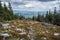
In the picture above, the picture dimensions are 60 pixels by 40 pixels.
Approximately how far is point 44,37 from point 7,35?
2.47 m

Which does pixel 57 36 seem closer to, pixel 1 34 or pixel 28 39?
pixel 28 39

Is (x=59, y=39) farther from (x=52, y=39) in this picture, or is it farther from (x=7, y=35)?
(x=7, y=35)

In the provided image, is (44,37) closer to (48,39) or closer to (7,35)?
(48,39)

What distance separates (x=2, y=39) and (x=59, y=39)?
12.3ft

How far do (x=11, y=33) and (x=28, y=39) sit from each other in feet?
4.14

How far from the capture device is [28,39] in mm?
13594

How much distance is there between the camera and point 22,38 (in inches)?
535

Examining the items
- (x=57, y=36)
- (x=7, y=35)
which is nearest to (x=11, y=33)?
(x=7, y=35)

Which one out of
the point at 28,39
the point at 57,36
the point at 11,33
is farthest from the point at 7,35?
the point at 57,36

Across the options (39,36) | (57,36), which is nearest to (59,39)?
(57,36)

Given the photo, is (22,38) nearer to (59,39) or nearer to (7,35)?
(7,35)

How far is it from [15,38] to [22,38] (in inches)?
18.5

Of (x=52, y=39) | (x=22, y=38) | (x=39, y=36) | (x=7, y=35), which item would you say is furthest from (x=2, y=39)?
(x=52, y=39)

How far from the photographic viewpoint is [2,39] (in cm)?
1345
